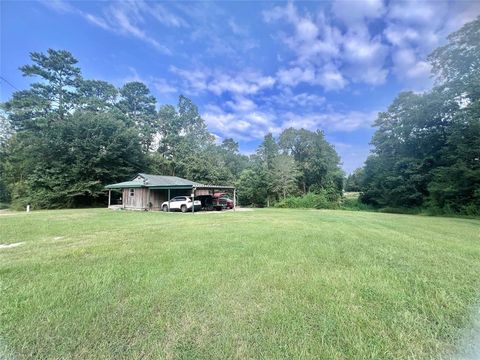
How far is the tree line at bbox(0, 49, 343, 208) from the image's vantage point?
24.5 meters

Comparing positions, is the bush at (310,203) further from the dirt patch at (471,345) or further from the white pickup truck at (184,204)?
the dirt patch at (471,345)

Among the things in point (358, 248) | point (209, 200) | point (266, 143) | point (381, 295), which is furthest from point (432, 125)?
point (381, 295)

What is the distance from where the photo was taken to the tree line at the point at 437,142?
16.5m

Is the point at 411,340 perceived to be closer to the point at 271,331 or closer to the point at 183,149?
the point at 271,331

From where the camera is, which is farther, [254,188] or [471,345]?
[254,188]

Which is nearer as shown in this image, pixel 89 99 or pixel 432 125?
pixel 432 125

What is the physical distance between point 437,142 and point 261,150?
2045cm

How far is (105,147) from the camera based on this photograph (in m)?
26.5

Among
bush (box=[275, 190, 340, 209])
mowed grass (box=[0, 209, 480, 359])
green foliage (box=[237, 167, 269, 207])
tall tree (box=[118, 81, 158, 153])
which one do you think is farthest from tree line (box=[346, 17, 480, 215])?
tall tree (box=[118, 81, 158, 153])

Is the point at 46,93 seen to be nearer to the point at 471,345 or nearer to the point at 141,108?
the point at 141,108

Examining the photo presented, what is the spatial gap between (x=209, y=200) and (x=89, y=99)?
22296 mm

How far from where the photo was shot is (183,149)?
35781 mm

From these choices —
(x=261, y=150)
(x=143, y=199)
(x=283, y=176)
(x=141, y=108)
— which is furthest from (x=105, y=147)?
(x=283, y=176)

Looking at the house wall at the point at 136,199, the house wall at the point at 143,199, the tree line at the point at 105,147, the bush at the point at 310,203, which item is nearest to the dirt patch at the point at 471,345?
the house wall at the point at 143,199
